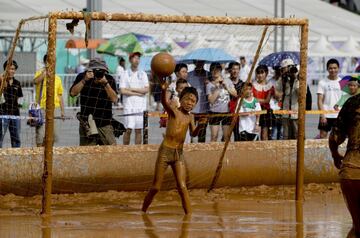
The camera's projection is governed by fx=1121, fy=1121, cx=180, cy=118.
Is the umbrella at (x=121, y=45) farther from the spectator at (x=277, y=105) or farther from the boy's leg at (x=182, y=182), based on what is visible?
the boy's leg at (x=182, y=182)

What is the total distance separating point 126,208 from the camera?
1338cm

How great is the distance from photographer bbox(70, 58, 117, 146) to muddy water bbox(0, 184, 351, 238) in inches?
56.4

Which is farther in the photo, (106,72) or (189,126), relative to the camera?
(106,72)

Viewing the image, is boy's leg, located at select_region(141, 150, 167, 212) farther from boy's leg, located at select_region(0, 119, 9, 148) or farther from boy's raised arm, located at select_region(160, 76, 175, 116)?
boy's leg, located at select_region(0, 119, 9, 148)

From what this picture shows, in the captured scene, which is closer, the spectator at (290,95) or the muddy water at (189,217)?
the muddy water at (189,217)

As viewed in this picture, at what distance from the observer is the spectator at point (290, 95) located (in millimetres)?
17359

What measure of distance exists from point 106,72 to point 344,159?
668 centimetres

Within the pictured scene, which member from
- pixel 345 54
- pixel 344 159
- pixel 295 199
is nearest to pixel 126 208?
pixel 295 199

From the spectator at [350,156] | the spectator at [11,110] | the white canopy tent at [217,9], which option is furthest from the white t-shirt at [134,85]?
the white canopy tent at [217,9]

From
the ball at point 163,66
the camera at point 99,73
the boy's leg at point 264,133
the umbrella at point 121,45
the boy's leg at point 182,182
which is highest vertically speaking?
the umbrella at point 121,45

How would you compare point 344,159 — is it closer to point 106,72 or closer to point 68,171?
point 68,171

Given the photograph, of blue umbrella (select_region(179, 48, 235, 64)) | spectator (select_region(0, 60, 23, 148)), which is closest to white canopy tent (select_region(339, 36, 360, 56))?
blue umbrella (select_region(179, 48, 235, 64))

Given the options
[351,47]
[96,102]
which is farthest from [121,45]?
[351,47]

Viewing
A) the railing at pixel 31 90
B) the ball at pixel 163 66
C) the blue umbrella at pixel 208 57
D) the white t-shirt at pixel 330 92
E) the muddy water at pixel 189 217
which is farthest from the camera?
the railing at pixel 31 90
